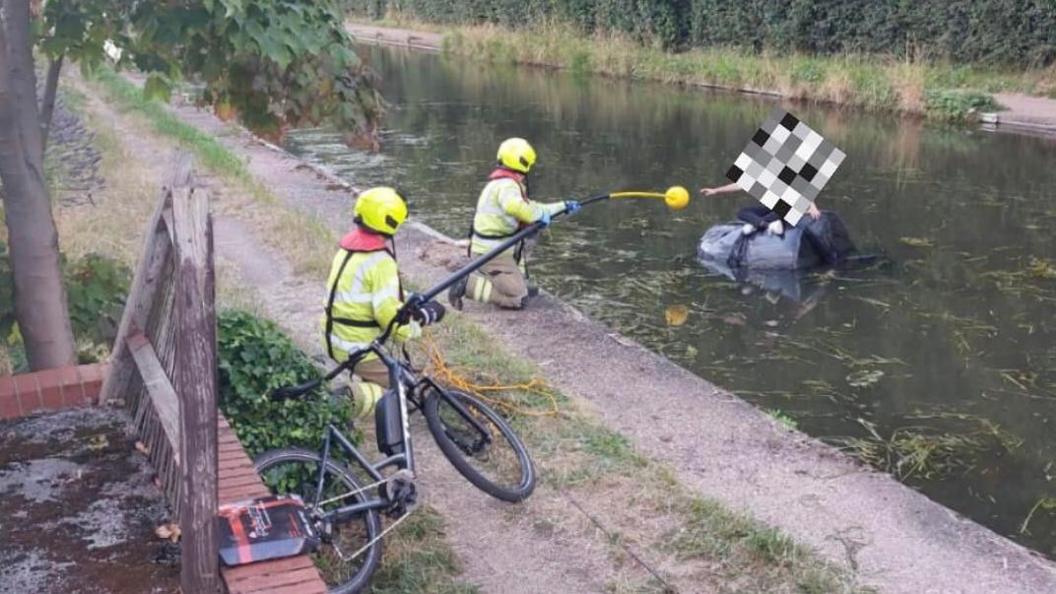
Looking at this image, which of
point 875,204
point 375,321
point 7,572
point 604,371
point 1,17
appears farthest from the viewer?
point 875,204

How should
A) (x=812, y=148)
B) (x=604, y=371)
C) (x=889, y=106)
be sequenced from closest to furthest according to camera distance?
(x=604, y=371) < (x=812, y=148) < (x=889, y=106)

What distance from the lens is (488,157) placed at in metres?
19.3

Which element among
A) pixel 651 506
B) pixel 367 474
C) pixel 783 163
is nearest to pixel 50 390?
pixel 367 474

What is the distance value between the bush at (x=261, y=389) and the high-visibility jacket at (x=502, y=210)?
3.89 m

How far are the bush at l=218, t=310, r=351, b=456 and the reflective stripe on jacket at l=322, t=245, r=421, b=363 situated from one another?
1.90ft

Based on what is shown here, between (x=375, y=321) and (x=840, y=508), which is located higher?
(x=375, y=321)

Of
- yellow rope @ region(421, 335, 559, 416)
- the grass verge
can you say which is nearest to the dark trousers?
yellow rope @ region(421, 335, 559, 416)

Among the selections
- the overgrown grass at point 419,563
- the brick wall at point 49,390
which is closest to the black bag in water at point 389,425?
the overgrown grass at point 419,563

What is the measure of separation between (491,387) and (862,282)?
17.4 feet

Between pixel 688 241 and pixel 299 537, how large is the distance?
32.7 feet

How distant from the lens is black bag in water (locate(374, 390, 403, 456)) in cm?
550

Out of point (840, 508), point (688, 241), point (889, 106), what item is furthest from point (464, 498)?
point (889, 106)

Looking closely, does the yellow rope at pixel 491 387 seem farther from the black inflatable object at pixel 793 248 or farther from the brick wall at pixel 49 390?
the black inflatable object at pixel 793 248

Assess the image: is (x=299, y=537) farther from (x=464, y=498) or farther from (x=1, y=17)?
(x=1, y=17)
